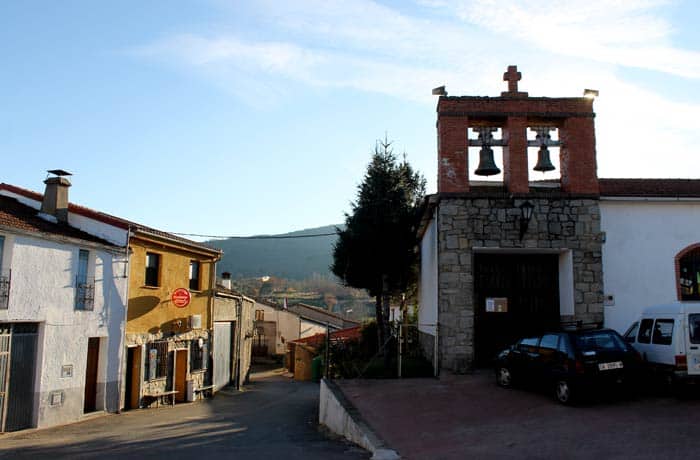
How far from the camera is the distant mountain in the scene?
106 metres

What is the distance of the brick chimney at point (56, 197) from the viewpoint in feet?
60.6

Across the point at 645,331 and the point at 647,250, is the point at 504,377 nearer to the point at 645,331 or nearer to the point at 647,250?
the point at 645,331

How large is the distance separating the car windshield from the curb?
14.6 ft

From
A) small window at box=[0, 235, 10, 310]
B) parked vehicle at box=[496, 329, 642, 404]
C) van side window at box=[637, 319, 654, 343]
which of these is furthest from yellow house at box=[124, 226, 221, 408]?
van side window at box=[637, 319, 654, 343]

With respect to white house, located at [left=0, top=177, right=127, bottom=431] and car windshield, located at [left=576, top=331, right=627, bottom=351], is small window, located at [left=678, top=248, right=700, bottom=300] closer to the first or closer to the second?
car windshield, located at [left=576, top=331, right=627, bottom=351]

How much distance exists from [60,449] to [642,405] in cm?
1172

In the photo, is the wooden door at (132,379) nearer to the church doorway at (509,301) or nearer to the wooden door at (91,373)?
the wooden door at (91,373)

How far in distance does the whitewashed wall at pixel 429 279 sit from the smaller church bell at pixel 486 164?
74.2 inches

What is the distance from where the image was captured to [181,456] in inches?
406

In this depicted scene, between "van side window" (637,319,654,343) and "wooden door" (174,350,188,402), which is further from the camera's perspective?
"wooden door" (174,350,188,402)

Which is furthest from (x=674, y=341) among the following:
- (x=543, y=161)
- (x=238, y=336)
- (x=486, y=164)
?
(x=238, y=336)

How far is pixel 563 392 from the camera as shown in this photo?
11.2 meters

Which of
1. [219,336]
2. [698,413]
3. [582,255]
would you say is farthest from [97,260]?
[698,413]

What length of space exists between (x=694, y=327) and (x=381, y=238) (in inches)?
471
